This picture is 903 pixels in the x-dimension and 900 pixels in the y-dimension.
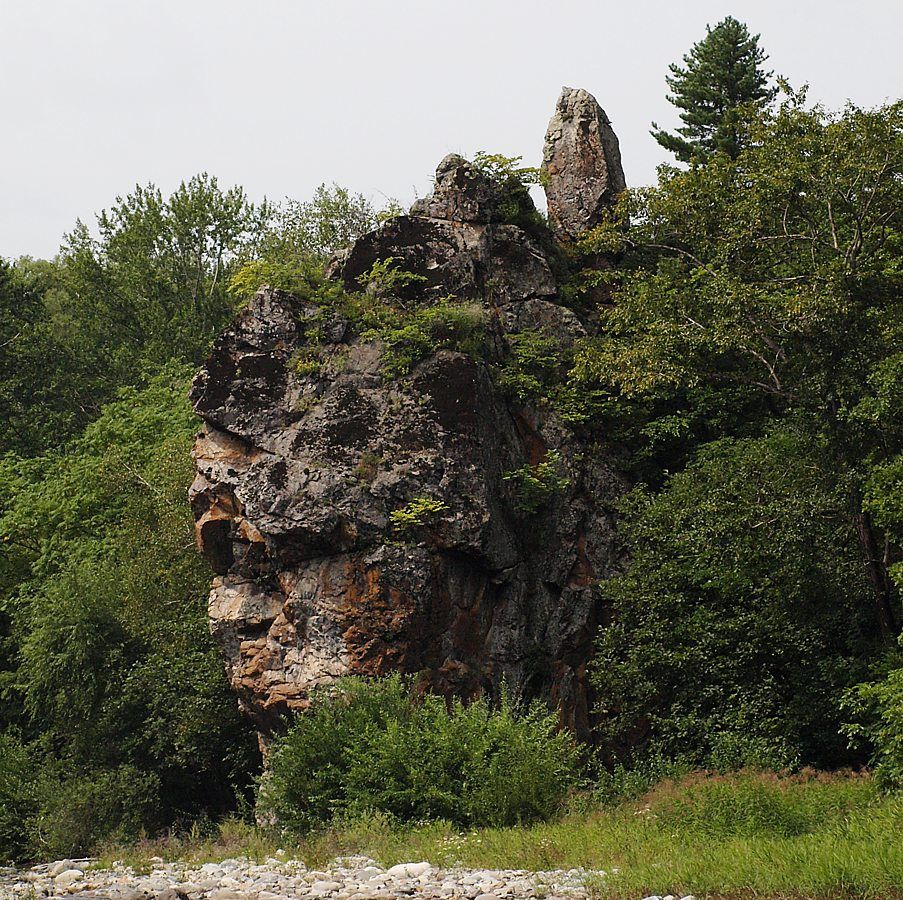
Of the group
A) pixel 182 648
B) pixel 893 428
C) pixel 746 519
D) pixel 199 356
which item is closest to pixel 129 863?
pixel 182 648

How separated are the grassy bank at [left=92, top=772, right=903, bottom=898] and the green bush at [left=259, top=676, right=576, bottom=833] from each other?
54 cm

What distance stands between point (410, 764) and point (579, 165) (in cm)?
1858

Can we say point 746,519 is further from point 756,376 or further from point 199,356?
point 199,356

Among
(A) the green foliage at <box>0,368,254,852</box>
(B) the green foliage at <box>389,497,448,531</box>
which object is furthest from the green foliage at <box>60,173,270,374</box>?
(B) the green foliage at <box>389,497,448,531</box>

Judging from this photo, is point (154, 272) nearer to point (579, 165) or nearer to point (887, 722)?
point (579, 165)

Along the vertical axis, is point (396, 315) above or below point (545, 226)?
below

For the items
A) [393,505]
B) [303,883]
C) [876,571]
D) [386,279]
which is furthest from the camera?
[386,279]

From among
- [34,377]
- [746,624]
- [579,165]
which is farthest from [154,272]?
[746,624]

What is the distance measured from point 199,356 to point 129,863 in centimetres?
2609

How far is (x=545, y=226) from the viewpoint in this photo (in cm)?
2719

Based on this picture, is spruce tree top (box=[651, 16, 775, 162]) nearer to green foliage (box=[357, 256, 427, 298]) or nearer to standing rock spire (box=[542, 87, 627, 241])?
standing rock spire (box=[542, 87, 627, 241])

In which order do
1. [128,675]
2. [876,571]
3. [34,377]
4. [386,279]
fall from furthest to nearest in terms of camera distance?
[34,377]
[128,675]
[386,279]
[876,571]

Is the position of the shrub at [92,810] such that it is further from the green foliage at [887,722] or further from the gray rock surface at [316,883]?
the green foliage at [887,722]

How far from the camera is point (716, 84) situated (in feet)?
131
